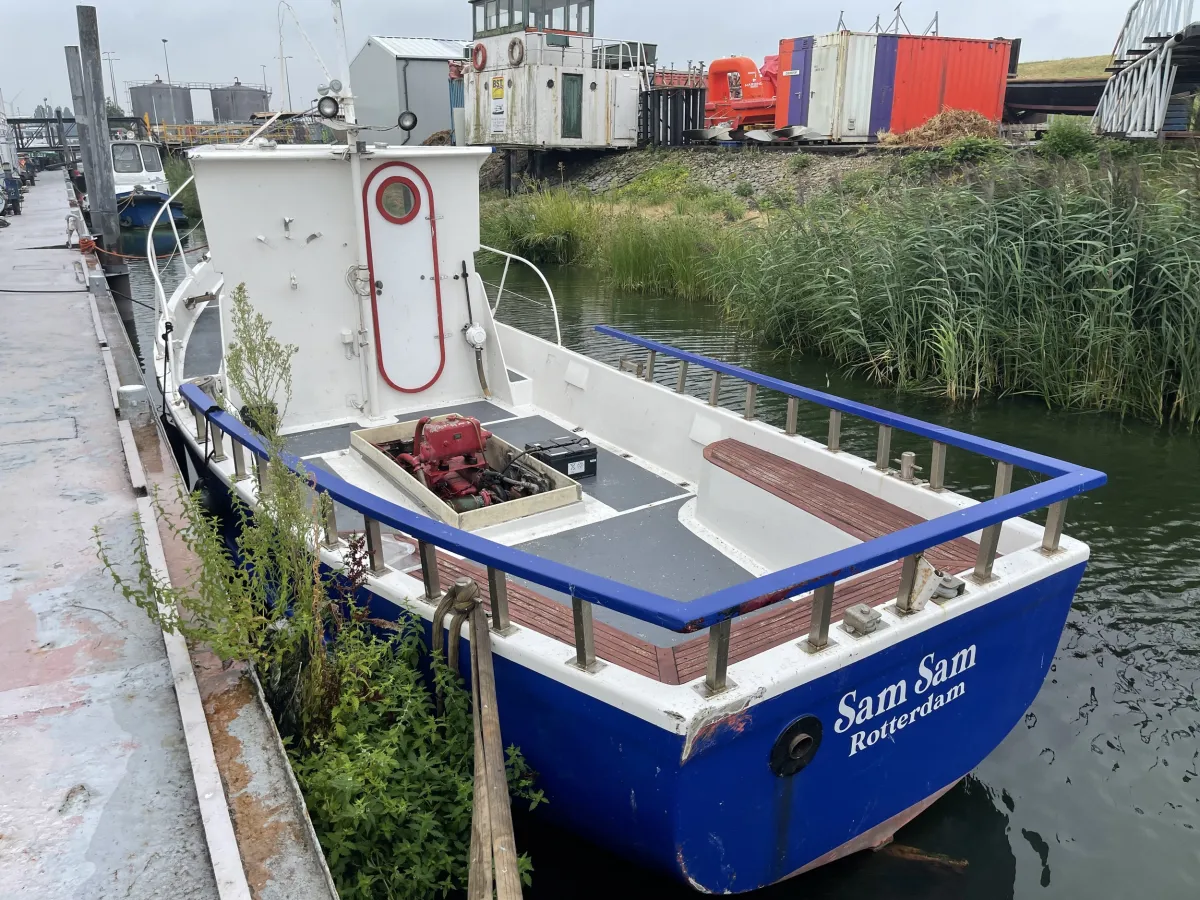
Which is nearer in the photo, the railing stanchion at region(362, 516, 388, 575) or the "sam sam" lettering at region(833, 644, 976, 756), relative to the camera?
the "sam sam" lettering at region(833, 644, 976, 756)

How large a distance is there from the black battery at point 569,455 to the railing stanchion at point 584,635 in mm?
2867

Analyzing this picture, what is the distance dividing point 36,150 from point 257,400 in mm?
59630

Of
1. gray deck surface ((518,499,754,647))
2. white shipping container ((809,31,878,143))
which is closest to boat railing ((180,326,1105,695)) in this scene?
gray deck surface ((518,499,754,647))

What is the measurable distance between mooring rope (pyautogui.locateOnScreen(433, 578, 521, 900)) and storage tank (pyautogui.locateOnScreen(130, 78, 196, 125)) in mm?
72595

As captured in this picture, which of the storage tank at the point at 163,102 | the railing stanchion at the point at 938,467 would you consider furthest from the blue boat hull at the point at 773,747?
the storage tank at the point at 163,102

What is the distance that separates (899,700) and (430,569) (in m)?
1.78

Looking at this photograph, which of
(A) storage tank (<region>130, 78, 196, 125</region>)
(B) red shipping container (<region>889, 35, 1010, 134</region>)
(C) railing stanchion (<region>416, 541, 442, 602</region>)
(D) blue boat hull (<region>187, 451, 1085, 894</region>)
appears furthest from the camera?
(A) storage tank (<region>130, 78, 196, 125</region>)

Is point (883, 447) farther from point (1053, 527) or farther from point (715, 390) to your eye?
point (715, 390)

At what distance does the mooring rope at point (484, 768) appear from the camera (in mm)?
2412

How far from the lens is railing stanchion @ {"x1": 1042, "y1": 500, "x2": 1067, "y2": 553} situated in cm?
344

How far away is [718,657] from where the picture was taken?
8.82 ft

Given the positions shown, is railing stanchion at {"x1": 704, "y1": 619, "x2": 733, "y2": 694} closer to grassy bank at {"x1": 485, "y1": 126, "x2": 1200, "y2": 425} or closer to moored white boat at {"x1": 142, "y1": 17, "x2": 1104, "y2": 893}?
moored white boat at {"x1": 142, "y1": 17, "x2": 1104, "y2": 893}

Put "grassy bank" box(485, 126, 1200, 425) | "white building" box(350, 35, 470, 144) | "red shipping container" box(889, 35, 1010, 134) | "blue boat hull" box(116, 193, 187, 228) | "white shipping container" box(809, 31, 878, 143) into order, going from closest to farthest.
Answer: "grassy bank" box(485, 126, 1200, 425) < "white shipping container" box(809, 31, 878, 143) < "red shipping container" box(889, 35, 1010, 134) < "blue boat hull" box(116, 193, 187, 228) < "white building" box(350, 35, 470, 144)

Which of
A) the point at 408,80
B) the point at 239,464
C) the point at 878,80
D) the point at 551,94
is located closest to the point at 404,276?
the point at 239,464
